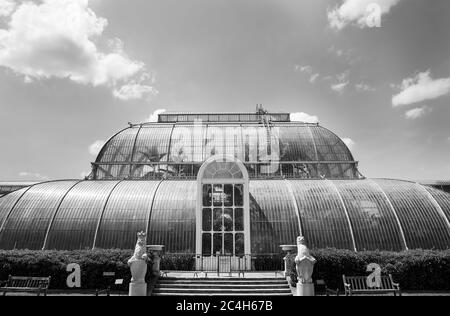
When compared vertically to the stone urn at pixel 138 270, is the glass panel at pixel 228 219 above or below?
above

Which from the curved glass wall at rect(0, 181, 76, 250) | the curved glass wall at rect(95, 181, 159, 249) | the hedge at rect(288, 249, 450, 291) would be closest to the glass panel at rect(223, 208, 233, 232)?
the curved glass wall at rect(95, 181, 159, 249)

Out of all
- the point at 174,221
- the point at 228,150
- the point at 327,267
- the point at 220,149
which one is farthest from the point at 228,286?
the point at 220,149

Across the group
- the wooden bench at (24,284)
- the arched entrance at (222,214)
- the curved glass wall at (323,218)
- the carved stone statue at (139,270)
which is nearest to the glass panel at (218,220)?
the arched entrance at (222,214)

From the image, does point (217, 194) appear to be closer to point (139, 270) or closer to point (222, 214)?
point (222, 214)

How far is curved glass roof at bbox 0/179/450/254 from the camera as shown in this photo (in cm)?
2859

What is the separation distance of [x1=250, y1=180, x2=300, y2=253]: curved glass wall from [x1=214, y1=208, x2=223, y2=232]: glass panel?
8.47 ft

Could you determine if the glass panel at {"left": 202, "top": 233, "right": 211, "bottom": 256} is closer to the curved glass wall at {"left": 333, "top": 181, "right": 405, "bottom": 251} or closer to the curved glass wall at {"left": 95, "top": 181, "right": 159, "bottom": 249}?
the curved glass wall at {"left": 95, "top": 181, "right": 159, "bottom": 249}

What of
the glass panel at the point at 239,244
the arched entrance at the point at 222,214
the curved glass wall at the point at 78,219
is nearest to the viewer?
the arched entrance at the point at 222,214

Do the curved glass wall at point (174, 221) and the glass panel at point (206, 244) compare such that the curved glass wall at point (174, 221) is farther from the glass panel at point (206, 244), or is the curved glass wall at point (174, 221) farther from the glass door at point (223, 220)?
the glass door at point (223, 220)

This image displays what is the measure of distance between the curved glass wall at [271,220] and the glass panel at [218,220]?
8.47 feet

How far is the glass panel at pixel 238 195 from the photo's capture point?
29641 millimetres

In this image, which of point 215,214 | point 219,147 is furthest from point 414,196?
point 219,147

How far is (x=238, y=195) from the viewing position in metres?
29.8

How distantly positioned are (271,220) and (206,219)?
5.44 metres
